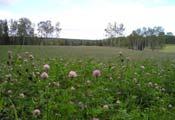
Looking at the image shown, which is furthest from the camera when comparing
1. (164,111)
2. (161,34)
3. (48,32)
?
(161,34)

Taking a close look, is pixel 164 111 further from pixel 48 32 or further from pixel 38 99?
pixel 48 32

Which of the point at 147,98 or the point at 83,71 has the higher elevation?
the point at 83,71

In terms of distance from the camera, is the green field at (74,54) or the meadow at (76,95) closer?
the meadow at (76,95)

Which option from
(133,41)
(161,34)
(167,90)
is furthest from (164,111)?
(161,34)

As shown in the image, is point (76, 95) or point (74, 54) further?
point (74, 54)

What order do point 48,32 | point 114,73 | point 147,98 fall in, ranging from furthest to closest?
point 48,32
point 114,73
point 147,98

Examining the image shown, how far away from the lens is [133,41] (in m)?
39.3

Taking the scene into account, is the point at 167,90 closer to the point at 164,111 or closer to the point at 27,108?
the point at 164,111

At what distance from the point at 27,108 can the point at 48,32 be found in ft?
140

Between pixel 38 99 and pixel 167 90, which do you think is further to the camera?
pixel 167 90

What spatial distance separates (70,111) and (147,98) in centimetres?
185

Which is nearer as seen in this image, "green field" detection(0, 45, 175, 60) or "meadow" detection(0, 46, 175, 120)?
"meadow" detection(0, 46, 175, 120)

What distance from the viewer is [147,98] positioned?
4883mm

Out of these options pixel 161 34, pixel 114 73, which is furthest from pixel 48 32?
pixel 114 73
